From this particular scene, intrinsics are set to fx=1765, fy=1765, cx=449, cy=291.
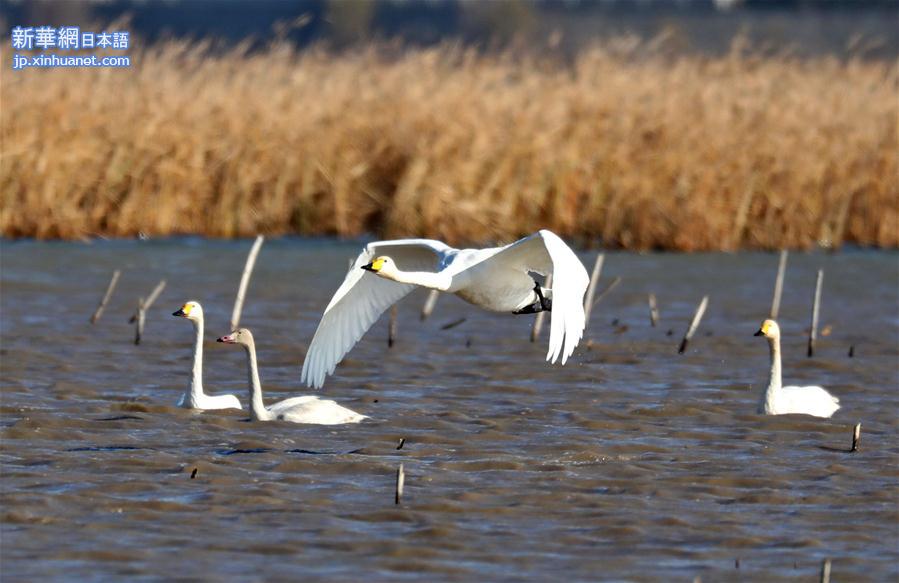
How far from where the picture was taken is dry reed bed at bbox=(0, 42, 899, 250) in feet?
56.0

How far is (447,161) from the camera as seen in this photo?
56.5 feet

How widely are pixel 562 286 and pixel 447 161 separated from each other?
935 centimetres

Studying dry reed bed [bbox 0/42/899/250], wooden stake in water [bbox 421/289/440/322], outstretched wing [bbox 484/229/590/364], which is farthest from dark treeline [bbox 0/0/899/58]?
outstretched wing [bbox 484/229/590/364]

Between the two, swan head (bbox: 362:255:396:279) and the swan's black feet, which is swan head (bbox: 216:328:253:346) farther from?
the swan's black feet

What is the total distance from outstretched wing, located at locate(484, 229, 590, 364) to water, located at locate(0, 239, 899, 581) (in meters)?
0.73

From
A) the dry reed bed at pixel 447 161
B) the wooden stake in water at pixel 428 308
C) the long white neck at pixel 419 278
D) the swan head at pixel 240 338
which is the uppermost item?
the dry reed bed at pixel 447 161

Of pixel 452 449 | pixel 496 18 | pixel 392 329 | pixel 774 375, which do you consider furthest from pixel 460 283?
pixel 496 18

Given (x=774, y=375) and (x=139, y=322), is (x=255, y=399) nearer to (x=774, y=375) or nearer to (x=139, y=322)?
(x=774, y=375)

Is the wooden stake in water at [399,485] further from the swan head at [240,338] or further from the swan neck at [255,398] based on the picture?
the swan head at [240,338]

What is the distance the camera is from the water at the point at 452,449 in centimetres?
686

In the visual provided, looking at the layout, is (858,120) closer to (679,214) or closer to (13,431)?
(679,214)

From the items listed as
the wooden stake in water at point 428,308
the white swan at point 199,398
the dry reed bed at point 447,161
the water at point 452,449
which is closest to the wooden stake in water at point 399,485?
the water at point 452,449

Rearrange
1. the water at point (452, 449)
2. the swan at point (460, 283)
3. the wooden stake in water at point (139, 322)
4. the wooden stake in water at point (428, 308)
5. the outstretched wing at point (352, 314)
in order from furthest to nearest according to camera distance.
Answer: the wooden stake in water at point (428, 308) < the wooden stake in water at point (139, 322) < the outstretched wing at point (352, 314) < the swan at point (460, 283) < the water at point (452, 449)

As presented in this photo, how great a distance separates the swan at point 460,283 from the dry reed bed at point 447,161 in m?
7.26
